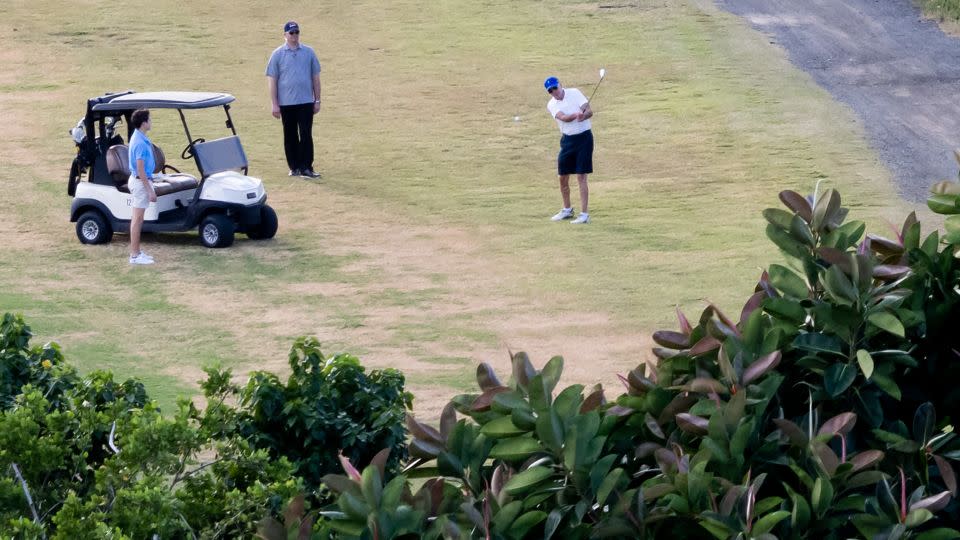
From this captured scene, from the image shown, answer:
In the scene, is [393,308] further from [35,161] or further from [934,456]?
[934,456]

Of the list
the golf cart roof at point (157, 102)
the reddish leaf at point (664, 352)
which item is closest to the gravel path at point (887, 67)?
the golf cart roof at point (157, 102)

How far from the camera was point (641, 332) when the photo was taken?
12.4 m

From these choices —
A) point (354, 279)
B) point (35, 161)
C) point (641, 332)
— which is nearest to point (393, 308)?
point (354, 279)

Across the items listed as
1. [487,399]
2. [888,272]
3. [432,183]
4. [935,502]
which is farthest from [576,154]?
[935,502]

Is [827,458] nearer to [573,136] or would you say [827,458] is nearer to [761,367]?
[761,367]

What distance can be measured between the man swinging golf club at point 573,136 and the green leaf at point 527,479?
44.5 ft

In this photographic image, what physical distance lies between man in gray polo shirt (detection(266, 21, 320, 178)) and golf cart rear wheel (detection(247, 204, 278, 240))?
343cm

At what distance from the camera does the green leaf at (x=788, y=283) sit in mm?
3074

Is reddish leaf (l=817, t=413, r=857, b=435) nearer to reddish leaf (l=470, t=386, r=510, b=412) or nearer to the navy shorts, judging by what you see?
reddish leaf (l=470, t=386, r=510, b=412)

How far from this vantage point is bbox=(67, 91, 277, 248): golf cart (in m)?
15.2

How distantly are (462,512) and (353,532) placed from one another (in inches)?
9.9

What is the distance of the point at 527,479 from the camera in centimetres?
270

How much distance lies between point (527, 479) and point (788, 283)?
82 cm

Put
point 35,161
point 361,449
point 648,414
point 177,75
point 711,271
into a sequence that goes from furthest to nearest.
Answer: point 177,75, point 35,161, point 711,271, point 361,449, point 648,414
